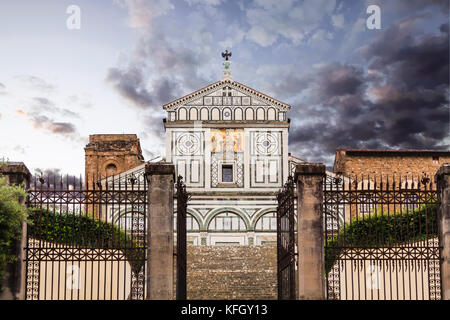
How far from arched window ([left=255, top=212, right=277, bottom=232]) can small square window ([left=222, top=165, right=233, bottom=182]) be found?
307 centimetres

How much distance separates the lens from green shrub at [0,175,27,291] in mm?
11055

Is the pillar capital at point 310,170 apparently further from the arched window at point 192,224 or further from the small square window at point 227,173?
the small square window at point 227,173

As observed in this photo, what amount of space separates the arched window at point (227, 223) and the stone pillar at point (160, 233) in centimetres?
2287

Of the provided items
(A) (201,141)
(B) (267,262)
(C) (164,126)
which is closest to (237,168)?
(A) (201,141)

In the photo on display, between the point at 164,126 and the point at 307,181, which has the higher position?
the point at 164,126

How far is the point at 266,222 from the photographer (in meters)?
34.8

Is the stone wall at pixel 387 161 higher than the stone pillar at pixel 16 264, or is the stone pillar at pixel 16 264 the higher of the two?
the stone wall at pixel 387 161

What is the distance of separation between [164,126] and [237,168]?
16.5 ft

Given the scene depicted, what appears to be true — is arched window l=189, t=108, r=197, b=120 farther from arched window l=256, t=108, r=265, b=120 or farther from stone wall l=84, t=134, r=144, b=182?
stone wall l=84, t=134, r=144, b=182

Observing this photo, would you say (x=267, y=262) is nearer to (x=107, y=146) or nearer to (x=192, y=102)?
(x=192, y=102)

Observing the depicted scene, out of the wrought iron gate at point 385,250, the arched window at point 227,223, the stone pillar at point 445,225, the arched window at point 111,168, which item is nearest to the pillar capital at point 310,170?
the wrought iron gate at point 385,250

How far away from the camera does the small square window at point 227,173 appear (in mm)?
36281

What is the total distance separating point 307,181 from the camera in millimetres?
11961
